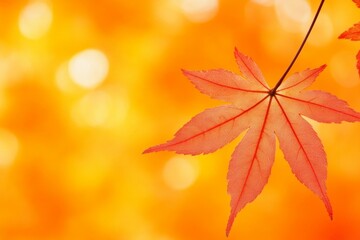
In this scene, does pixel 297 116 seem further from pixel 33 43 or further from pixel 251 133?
pixel 33 43

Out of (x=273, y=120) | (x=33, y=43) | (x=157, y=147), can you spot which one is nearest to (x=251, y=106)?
(x=273, y=120)

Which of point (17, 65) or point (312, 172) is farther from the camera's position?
point (17, 65)

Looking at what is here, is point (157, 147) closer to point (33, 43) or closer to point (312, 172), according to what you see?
point (312, 172)

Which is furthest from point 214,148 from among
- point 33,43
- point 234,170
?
point 33,43

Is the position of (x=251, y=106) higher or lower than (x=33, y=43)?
lower

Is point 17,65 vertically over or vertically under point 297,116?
over

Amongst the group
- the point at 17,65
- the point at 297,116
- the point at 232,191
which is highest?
the point at 17,65
